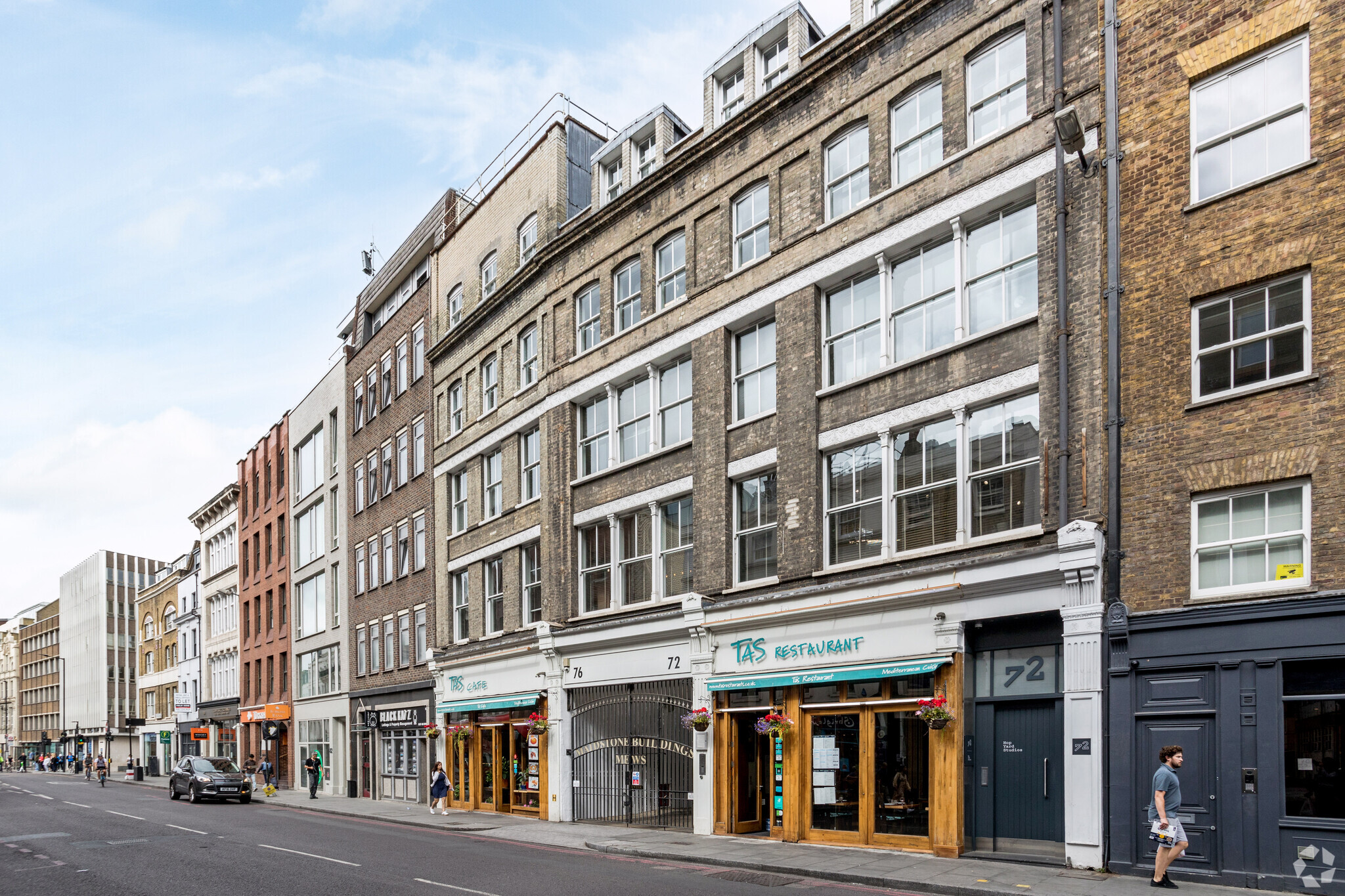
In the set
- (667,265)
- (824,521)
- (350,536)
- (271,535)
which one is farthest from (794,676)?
(271,535)

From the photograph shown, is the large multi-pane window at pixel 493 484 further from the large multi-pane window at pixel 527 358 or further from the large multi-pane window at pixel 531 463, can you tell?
the large multi-pane window at pixel 527 358

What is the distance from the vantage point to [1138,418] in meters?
14.9

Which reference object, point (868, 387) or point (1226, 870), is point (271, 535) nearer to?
point (868, 387)

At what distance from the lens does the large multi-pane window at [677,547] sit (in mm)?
23500

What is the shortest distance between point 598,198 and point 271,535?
3369 centimetres

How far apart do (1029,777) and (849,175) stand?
420 inches

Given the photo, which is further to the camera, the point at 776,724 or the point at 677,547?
the point at 677,547

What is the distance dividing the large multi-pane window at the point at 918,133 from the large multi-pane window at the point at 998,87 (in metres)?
0.60

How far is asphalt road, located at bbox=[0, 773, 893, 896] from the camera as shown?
1482 centimetres

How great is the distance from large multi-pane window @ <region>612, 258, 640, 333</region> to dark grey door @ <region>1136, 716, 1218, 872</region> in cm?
1483

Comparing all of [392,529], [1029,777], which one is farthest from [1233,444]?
[392,529]

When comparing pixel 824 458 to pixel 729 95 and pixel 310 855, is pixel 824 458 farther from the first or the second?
pixel 310 855

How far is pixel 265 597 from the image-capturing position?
180ft

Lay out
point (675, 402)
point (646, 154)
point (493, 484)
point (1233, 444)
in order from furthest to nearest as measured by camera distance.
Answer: point (493, 484) < point (646, 154) < point (675, 402) < point (1233, 444)
